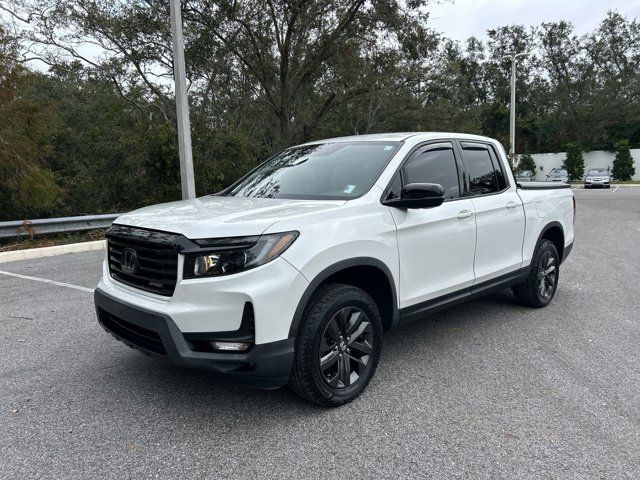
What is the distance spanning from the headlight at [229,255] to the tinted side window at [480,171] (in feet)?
7.74

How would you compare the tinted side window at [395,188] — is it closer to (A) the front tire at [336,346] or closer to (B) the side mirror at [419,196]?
(B) the side mirror at [419,196]

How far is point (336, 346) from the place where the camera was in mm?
3293

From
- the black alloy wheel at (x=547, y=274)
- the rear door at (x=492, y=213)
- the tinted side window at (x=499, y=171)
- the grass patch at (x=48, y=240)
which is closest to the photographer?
the rear door at (x=492, y=213)

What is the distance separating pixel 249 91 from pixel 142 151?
8.95 meters

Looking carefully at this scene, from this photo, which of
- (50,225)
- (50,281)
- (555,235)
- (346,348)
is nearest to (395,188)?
(346,348)

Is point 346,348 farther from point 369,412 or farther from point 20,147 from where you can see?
point 20,147

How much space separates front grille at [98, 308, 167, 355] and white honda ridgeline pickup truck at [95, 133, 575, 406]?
12mm

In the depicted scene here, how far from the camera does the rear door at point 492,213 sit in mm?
4496

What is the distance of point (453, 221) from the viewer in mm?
4133

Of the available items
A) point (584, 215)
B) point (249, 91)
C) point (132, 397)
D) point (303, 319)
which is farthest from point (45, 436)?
point (249, 91)

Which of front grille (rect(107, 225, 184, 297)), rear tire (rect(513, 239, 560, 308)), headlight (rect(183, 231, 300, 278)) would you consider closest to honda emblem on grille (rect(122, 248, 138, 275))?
front grille (rect(107, 225, 184, 297))

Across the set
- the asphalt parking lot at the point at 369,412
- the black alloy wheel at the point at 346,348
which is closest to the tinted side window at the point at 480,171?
the asphalt parking lot at the point at 369,412

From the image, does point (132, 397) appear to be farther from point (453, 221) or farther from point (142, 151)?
point (142, 151)

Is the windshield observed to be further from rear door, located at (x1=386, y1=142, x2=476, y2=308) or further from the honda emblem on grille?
the honda emblem on grille
